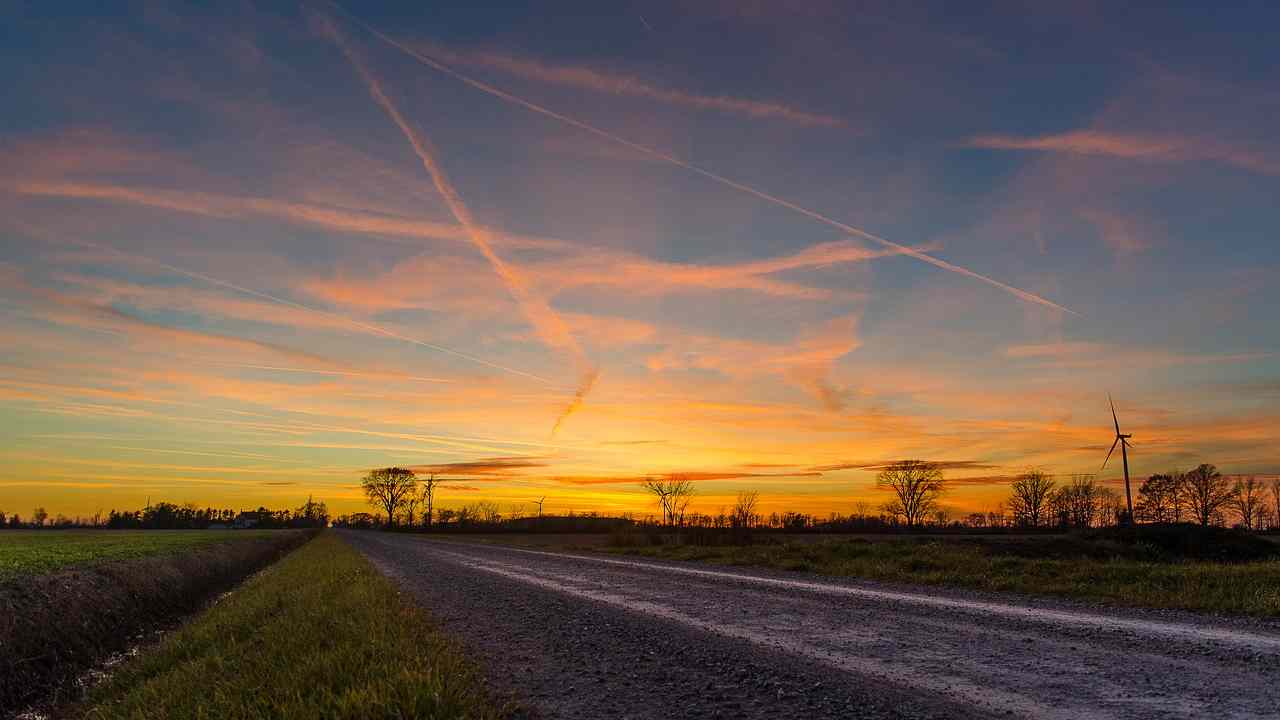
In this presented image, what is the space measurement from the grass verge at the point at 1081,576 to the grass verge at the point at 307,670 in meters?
12.7

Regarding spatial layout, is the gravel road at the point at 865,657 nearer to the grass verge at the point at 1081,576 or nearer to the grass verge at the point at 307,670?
the grass verge at the point at 307,670

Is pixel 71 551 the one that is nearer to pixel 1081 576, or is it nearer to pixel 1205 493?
pixel 1081 576

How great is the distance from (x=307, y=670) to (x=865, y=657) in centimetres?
660

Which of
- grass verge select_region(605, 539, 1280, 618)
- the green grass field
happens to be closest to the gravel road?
grass verge select_region(605, 539, 1280, 618)

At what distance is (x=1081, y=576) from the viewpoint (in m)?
16.9

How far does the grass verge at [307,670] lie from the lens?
6707 mm

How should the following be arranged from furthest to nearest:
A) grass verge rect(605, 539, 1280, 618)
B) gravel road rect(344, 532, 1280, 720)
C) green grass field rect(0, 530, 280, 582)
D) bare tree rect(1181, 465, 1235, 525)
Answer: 1. bare tree rect(1181, 465, 1235, 525)
2. green grass field rect(0, 530, 280, 582)
3. grass verge rect(605, 539, 1280, 618)
4. gravel road rect(344, 532, 1280, 720)

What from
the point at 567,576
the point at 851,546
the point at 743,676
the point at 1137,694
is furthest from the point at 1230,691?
the point at 851,546

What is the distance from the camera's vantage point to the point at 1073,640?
9.52 meters

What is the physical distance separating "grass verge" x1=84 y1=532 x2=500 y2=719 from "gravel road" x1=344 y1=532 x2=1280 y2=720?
2.63ft

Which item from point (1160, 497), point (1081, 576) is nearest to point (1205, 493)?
point (1160, 497)

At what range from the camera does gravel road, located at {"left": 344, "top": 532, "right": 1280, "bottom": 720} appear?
663cm

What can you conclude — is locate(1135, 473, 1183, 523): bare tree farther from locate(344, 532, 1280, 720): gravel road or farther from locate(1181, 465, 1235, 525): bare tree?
locate(344, 532, 1280, 720): gravel road

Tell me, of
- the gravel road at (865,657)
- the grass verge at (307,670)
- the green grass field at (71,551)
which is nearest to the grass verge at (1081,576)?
the gravel road at (865,657)
